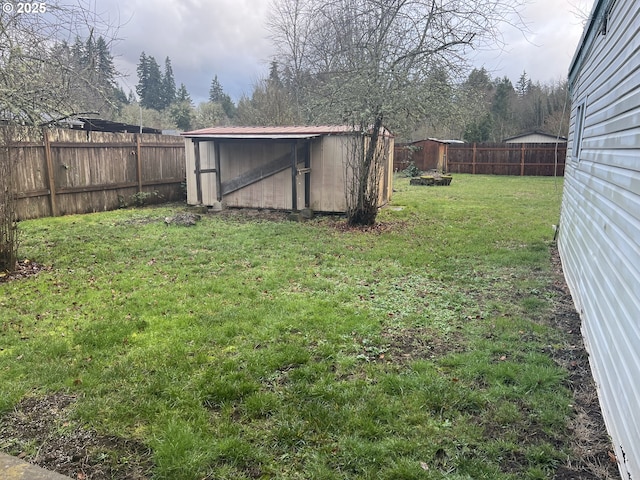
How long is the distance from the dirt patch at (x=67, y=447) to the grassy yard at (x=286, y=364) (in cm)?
1

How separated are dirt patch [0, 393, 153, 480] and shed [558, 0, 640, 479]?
2.46 meters

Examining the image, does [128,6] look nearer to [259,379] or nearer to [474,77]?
[259,379]

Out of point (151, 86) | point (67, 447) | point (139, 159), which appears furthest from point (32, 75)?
point (151, 86)

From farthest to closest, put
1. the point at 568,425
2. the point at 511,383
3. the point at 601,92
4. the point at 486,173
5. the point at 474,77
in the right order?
the point at 486,173 → the point at 474,77 → the point at 601,92 → the point at 511,383 → the point at 568,425

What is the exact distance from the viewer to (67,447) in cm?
238

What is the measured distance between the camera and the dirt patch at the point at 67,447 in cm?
223

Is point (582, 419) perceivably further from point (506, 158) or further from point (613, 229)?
point (506, 158)

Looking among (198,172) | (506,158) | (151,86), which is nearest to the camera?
(198,172)

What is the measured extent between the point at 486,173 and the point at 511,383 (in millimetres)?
22499

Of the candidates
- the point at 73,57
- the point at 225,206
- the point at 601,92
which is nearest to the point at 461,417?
the point at 601,92

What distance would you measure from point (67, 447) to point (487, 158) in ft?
80.0

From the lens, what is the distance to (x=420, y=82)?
25.9 feet

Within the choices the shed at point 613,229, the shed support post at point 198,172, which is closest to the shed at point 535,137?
the shed support post at point 198,172

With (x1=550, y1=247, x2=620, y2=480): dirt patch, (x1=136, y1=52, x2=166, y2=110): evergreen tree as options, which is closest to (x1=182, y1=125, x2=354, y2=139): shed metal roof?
(x1=550, y1=247, x2=620, y2=480): dirt patch
